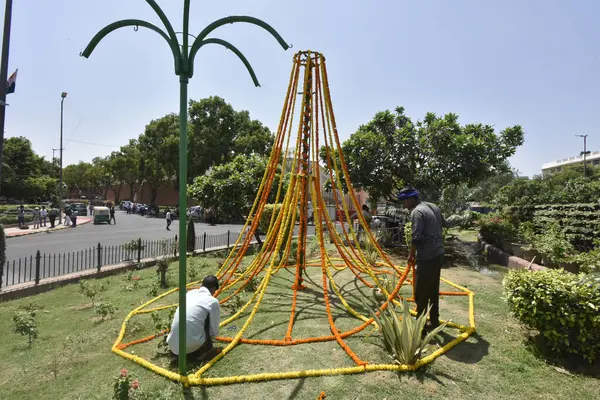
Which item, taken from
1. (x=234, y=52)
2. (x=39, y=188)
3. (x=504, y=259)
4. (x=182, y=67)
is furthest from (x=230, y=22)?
(x=39, y=188)

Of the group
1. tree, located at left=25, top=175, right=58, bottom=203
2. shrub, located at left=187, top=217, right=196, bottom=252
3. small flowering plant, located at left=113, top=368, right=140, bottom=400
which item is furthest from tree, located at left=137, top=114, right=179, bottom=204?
small flowering plant, located at left=113, top=368, right=140, bottom=400

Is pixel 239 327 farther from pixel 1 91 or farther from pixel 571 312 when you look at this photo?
pixel 1 91

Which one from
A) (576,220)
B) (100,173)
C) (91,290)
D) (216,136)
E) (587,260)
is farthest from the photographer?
(100,173)

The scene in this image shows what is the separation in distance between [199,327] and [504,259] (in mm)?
9583

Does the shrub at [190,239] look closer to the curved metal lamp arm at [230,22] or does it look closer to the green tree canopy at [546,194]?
the curved metal lamp arm at [230,22]

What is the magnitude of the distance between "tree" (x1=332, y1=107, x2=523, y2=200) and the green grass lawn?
6.70 m

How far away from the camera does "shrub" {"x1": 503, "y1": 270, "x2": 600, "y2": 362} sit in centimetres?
378

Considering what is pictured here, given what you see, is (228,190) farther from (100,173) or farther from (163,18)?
(100,173)

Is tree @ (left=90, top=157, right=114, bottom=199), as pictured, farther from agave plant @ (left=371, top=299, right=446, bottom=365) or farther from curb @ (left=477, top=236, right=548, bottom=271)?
agave plant @ (left=371, top=299, right=446, bottom=365)

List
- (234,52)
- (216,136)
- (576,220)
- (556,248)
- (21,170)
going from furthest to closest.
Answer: (21,170) < (216,136) < (576,220) < (556,248) < (234,52)

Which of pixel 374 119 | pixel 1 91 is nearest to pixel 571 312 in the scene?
pixel 1 91

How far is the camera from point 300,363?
404 centimetres

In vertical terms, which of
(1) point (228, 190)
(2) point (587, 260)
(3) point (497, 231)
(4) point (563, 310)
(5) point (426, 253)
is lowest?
(4) point (563, 310)

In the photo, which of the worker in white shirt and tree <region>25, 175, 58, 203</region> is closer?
the worker in white shirt
